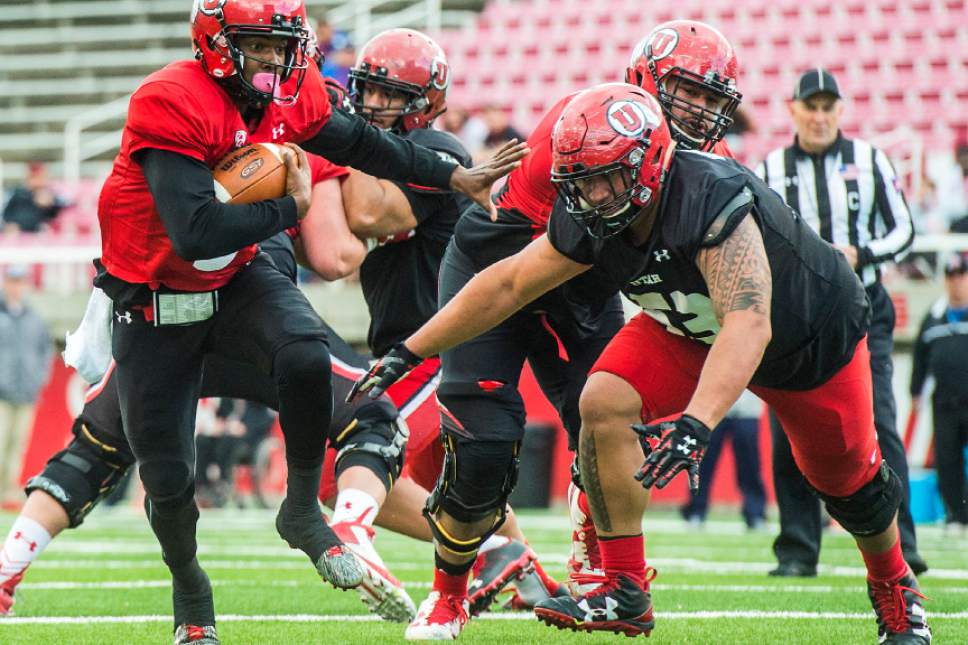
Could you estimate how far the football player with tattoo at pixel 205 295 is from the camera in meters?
3.82

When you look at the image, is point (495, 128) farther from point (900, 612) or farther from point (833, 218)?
point (900, 612)

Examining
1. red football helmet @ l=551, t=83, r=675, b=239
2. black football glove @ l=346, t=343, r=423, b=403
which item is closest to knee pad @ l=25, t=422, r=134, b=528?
black football glove @ l=346, t=343, r=423, b=403

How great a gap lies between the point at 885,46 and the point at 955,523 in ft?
24.0

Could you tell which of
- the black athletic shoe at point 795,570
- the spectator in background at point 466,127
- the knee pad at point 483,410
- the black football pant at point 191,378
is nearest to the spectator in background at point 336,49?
the spectator in background at point 466,127

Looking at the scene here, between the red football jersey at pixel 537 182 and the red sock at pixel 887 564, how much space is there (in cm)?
124

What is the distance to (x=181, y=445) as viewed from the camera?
3.96 m

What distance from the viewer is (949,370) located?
988 centimetres

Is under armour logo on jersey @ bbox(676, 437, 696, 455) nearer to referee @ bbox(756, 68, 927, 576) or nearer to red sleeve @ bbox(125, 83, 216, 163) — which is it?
red sleeve @ bbox(125, 83, 216, 163)

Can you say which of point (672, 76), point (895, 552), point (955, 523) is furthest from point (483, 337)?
point (955, 523)

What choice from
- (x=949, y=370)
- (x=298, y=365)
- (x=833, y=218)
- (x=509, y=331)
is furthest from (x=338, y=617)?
(x=949, y=370)

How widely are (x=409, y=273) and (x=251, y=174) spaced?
4.73ft

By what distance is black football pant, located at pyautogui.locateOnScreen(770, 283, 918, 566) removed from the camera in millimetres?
5949

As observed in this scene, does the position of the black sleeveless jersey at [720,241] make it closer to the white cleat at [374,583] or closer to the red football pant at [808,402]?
the red football pant at [808,402]

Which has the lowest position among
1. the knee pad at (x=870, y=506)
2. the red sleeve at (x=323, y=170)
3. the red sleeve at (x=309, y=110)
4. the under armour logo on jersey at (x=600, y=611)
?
the under armour logo on jersey at (x=600, y=611)
